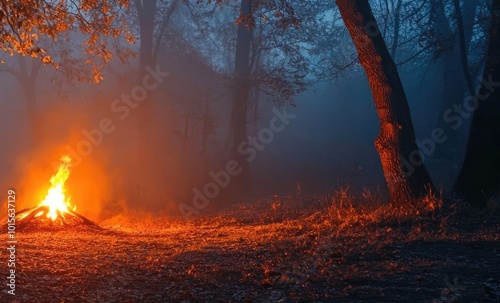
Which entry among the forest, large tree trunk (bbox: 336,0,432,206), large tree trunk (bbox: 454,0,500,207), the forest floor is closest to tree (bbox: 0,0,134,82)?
the forest

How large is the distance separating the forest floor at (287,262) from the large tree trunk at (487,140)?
3.84 ft

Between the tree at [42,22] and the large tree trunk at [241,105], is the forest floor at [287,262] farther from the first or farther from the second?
the large tree trunk at [241,105]

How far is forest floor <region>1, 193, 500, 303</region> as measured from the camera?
486cm

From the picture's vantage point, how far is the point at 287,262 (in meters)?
6.02

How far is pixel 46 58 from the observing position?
9.99m

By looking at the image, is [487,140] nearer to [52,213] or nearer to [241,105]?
[52,213]

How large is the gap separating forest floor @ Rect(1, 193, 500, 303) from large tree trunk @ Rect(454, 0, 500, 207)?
3.84ft

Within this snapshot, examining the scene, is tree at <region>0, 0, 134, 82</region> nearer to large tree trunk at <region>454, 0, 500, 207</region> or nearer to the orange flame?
the orange flame

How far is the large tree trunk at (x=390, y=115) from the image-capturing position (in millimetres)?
9156

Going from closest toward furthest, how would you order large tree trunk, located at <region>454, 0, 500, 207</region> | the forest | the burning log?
1. the forest
2. the burning log
3. large tree trunk, located at <region>454, 0, 500, 207</region>

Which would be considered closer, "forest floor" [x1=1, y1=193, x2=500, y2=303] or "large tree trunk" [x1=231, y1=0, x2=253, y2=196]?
"forest floor" [x1=1, y1=193, x2=500, y2=303]

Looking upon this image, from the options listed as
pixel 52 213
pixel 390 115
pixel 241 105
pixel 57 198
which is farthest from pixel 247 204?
pixel 390 115

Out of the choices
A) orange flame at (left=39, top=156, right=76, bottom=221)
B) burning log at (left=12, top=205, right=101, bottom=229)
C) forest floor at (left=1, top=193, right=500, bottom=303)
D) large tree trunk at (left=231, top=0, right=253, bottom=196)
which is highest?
large tree trunk at (left=231, top=0, right=253, bottom=196)

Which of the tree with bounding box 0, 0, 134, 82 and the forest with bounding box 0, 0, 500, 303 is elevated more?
the tree with bounding box 0, 0, 134, 82
